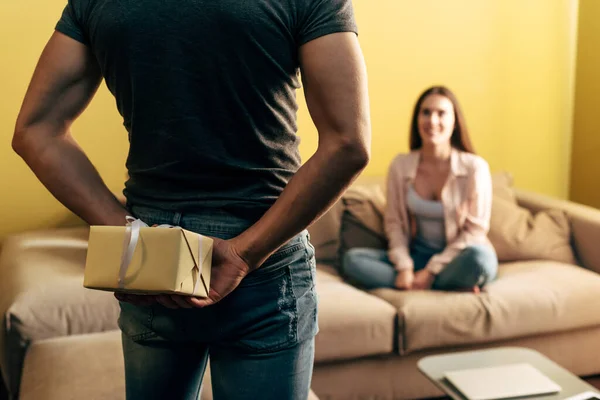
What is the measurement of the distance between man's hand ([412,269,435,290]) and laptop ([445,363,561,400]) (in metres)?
0.71

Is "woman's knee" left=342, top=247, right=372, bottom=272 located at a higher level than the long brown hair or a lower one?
lower

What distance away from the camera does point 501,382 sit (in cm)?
181

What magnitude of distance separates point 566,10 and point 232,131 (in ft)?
10.3

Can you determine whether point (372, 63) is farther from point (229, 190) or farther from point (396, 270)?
point (229, 190)

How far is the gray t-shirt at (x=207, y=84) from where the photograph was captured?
2.58 feet

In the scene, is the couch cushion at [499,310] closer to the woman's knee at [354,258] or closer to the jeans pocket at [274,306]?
the woman's knee at [354,258]

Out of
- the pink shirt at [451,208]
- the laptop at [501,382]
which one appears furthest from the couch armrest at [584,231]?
the laptop at [501,382]

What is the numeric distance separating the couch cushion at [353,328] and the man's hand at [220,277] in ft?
4.85

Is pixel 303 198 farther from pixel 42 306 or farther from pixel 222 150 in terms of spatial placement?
pixel 42 306

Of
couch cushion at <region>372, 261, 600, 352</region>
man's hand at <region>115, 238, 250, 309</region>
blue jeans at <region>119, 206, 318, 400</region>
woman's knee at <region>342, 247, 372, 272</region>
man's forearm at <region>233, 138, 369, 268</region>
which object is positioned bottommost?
couch cushion at <region>372, 261, 600, 352</region>

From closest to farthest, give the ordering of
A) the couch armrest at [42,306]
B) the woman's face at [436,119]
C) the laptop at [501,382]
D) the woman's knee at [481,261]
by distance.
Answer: the laptop at [501,382], the couch armrest at [42,306], the woman's knee at [481,261], the woman's face at [436,119]

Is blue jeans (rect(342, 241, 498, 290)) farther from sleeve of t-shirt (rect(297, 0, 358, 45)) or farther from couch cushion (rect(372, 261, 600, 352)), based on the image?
sleeve of t-shirt (rect(297, 0, 358, 45))

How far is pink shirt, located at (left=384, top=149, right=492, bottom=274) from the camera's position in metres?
2.71

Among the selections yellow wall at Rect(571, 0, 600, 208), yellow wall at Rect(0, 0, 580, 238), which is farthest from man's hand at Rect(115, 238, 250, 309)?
yellow wall at Rect(571, 0, 600, 208)
